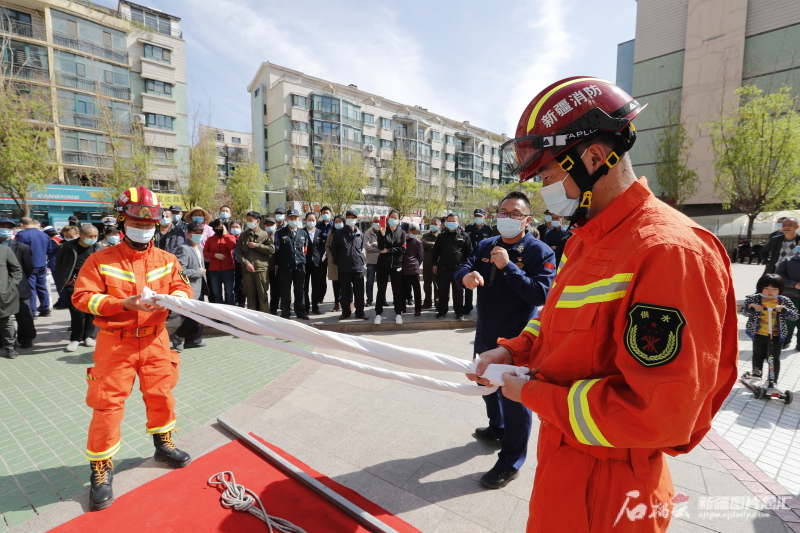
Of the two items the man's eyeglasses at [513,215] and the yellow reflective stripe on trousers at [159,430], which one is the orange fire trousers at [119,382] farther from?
the man's eyeglasses at [513,215]

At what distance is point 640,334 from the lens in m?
1.10

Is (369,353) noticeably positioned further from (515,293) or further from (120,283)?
(120,283)

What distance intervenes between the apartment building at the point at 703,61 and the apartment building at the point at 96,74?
41.4 meters

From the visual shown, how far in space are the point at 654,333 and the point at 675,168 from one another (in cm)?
3659

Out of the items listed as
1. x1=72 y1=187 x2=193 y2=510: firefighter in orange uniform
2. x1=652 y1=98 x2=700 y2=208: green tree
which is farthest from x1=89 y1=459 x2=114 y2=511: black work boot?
x1=652 y1=98 x2=700 y2=208: green tree

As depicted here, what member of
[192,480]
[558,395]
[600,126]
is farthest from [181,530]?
[600,126]

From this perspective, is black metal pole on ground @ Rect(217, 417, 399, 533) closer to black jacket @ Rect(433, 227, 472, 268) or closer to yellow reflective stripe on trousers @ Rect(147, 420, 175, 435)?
yellow reflective stripe on trousers @ Rect(147, 420, 175, 435)

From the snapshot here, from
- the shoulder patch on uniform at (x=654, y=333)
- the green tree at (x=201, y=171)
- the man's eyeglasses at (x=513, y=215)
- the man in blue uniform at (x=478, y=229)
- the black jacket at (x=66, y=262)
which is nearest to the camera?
the shoulder patch on uniform at (x=654, y=333)

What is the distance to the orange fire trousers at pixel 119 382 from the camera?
115 inches

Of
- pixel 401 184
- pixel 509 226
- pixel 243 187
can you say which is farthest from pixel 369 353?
pixel 243 187

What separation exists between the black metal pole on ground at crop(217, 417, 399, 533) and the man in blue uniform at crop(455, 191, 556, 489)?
3.23 feet

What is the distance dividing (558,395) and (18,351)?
28.9 feet

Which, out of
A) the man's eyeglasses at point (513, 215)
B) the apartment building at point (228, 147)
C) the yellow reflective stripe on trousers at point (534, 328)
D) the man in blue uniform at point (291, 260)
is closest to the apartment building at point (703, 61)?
the man in blue uniform at point (291, 260)

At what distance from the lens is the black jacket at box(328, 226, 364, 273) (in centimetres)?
840
